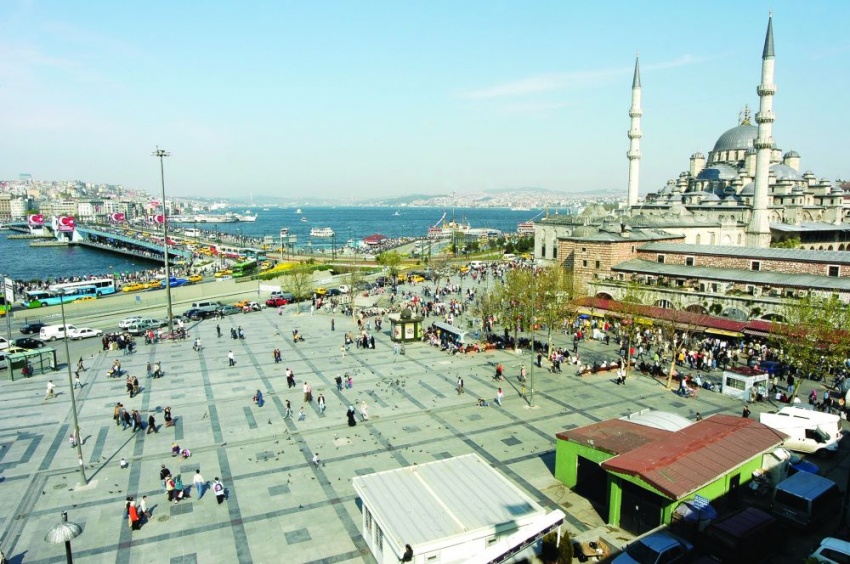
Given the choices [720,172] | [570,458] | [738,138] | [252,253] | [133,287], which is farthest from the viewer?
[252,253]

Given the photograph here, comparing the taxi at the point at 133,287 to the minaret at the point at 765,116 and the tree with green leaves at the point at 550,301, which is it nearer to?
the tree with green leaves at the point at 550,301

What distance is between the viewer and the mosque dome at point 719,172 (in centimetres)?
6712

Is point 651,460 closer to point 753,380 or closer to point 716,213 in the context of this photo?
point 753,380

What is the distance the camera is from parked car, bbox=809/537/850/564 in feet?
36.8

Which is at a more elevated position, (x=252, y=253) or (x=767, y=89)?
(x=767, y=89)

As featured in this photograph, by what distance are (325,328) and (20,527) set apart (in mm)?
24068

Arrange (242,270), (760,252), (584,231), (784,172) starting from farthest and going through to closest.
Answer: (784,172)
(242,270)
(584,231)
(760,252)

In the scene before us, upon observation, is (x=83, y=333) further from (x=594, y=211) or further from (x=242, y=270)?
(x=594, y=211)

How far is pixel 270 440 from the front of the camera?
1942 centimetres

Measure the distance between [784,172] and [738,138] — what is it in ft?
25.5

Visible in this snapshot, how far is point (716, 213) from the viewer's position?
57.0 metres

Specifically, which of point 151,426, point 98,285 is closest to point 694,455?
point 151,426

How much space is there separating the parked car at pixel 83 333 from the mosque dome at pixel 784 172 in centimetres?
6774

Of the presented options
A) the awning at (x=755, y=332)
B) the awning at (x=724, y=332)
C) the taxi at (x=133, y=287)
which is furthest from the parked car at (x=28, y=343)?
the awning at (x=755, y=332)
